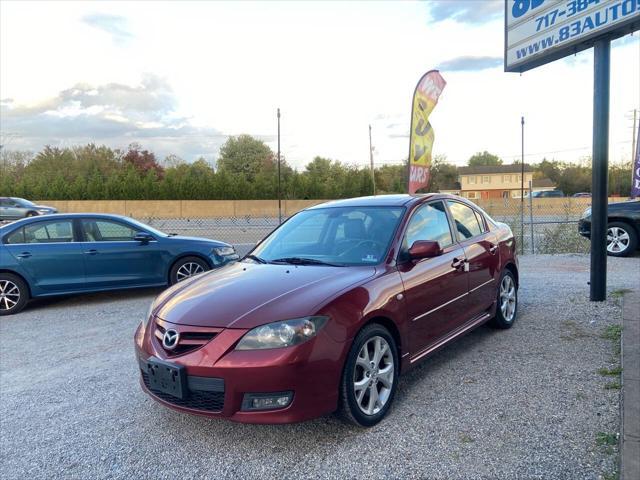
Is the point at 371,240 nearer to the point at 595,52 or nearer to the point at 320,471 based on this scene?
the point at 320,471

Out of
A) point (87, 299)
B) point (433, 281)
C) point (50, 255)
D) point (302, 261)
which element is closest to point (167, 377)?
point (302, 261)

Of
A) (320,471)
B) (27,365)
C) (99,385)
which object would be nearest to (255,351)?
(320,471)

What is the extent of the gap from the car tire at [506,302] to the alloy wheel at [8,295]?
673 centimetres

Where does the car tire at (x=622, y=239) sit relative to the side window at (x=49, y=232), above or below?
below

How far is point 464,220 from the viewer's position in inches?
206

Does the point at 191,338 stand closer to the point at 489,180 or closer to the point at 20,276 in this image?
the point at 20,276

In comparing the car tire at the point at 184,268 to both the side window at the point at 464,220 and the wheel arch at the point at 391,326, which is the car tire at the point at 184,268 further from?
the wheel arch at the point at 391,326

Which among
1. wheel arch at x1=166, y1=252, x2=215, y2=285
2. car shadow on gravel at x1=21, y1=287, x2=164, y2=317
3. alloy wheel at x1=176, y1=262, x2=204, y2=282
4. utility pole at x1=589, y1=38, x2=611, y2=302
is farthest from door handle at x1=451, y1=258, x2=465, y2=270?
car shadow on gravel at x1=21, y1=287, x2=164, y2=317

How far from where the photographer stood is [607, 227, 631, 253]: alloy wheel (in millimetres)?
10914

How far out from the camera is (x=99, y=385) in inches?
177

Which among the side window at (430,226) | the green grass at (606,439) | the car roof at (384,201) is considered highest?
the car roof at (384,201)

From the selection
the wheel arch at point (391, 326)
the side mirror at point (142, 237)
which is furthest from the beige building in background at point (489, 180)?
the wheel arch at point (391, 326)

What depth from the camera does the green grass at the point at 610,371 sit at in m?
4.16

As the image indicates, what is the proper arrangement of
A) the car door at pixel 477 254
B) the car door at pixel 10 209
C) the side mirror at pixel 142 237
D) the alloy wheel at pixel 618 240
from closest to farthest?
the car door at pixel 477 254, the side mirror at pixel 142 237, the alloy wheel at pixel 618 240, the car door at pixel 10 209
